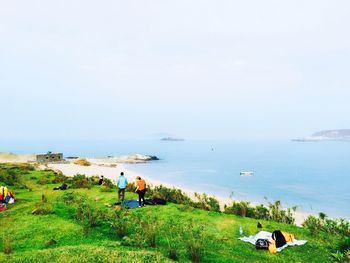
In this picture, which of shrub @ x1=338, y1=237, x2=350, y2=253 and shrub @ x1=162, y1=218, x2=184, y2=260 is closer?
shrub @ x1=338, y1=237, x2=350, y2=253

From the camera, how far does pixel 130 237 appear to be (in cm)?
1228

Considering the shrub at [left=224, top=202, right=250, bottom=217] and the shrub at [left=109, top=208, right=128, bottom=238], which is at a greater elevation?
the shrub at [left=109, top=208, right=128, bottom=238]

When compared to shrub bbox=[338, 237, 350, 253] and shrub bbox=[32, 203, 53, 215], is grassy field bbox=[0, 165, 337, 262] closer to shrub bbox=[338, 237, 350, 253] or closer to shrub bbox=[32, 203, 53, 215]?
shrub bbox=[32, 203, 53, 215]

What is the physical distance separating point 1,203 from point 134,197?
7.82m

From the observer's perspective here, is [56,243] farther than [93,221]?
Answer: No

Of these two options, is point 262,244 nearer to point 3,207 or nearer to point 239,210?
point 239,210

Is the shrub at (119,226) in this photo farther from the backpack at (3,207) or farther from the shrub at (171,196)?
the shrub at (171,196)

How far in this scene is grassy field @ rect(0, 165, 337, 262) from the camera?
9875 millimetres

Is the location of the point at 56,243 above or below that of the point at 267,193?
above

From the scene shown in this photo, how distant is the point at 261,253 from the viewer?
1229 centimetres

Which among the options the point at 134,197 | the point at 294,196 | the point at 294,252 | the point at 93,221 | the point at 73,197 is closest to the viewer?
the point at 294,252

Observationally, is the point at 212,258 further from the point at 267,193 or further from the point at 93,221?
the point at 267,193

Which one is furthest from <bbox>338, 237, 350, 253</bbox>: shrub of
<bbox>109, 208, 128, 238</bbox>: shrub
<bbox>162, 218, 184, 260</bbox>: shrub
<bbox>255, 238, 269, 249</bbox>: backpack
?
<bbox>109, 208, 128, 238</bbox>: shrub

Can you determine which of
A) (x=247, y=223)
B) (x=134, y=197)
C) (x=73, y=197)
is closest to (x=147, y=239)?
(x=247, y=223)
